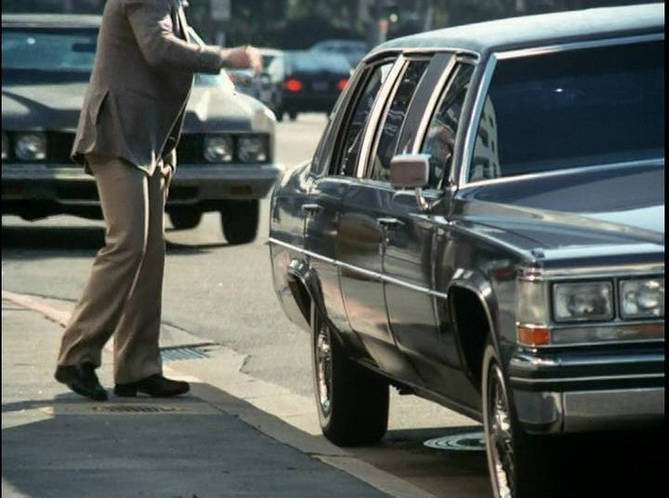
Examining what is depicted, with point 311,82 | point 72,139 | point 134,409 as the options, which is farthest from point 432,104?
point 311,82

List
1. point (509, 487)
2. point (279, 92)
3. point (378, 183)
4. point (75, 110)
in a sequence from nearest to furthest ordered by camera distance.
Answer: point (509, 487)
point (378, 183)
point (75, 110)
point (279, 92)

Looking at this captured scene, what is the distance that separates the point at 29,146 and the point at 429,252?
9.37 meters

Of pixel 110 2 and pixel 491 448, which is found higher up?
pixel 110 2

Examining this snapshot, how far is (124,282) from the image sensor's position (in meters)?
8.77

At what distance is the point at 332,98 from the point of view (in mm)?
51906

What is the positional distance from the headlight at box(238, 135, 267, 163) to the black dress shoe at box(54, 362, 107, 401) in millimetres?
7570

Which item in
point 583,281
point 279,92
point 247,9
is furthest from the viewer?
point 247,9

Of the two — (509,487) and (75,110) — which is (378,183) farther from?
(75,110)

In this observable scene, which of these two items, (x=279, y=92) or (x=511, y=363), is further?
(x=279, y=92)

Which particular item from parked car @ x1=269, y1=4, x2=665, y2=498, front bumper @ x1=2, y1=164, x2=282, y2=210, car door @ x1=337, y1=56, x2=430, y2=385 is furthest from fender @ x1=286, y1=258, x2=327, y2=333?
front bumper @ x1=2, y1=164, x2=282, y2=210

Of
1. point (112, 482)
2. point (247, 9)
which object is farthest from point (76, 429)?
point (247, 9)

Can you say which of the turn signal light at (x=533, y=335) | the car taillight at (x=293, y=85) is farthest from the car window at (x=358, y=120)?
the car taillight at (x=293, y=85)

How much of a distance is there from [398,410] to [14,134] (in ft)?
23.8

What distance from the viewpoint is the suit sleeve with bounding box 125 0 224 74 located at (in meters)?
8.56
